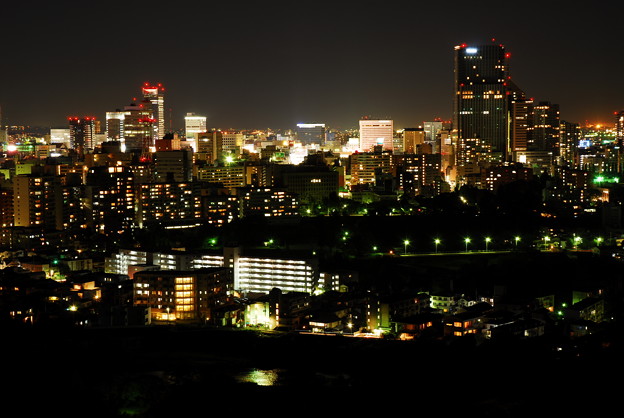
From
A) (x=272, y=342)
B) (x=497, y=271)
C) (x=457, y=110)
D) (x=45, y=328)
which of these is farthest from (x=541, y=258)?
(x=457, y=110)

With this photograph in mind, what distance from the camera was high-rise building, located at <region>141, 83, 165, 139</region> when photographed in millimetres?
31328

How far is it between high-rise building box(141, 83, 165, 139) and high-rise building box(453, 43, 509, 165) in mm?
10797

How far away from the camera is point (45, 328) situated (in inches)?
391

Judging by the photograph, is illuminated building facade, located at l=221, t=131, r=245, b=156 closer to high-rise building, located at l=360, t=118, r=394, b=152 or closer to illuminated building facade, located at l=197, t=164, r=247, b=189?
high-rise building, located at l=360, t=118, r=394, b=152

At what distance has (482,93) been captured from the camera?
90.7 feet

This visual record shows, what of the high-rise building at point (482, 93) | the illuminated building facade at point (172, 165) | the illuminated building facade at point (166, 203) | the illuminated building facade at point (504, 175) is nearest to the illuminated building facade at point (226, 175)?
the illuminated building facade at point (172, 165)

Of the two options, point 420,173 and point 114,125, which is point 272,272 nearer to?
point 420,173

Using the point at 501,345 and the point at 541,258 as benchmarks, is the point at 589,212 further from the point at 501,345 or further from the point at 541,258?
the point at 501,345

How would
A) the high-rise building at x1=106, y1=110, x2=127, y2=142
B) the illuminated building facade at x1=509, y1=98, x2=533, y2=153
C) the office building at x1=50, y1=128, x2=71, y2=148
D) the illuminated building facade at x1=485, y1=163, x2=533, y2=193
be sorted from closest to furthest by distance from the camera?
the illuminated building facade at x1=485, y1=163, x2=533, y2=193 < the illuminated building facade at x1=509, y1=98, x2=533, y2=153 < the high-rise building at x1=106, y1=110, x2=127, y2=142 < the office building at x1=50, y1=128, x2=71, y2=148

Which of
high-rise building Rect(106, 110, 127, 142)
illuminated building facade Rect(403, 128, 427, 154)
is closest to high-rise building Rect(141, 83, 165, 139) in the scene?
high-rise building Rect(106, 110, 127, 142)

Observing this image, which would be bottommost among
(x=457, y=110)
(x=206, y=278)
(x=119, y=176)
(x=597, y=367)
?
(x=597, y=367)

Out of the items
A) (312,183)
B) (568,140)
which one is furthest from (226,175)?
(568,140)

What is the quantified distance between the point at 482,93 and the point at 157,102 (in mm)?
12049

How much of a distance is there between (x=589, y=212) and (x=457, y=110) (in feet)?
36.3
